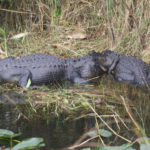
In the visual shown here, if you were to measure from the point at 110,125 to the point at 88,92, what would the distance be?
1065 mm

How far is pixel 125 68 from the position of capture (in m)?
4.68

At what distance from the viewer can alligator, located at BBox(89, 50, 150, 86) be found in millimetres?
4434

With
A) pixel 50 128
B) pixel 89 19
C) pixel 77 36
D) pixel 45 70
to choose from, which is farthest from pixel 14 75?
pixel 89 19

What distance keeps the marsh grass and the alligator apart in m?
0.20

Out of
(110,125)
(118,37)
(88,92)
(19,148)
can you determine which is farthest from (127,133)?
(118,37)

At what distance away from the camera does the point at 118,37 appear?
536 centimetres

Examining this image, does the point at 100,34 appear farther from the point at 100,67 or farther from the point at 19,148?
the point at 19,148

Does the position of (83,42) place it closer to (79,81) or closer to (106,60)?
(106,60)

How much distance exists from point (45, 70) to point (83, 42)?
1.63 meters

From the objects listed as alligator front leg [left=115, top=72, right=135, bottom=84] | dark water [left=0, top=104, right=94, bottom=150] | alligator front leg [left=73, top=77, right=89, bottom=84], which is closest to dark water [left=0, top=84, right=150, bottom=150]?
dark water [left=0, top=104, right=94, bottom=150]

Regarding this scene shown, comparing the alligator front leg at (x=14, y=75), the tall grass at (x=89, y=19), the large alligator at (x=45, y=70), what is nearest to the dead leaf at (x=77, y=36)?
the tall grass at (x=89, y=19)

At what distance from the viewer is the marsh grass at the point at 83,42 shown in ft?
10.4

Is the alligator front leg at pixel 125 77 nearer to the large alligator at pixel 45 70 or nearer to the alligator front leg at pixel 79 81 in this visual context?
the large alligator at pixel 45 70

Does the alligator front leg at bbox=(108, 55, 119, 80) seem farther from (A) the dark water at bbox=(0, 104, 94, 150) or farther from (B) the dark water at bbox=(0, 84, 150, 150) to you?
(A) the dark water at bbox=(0, 104, 94, 150)
